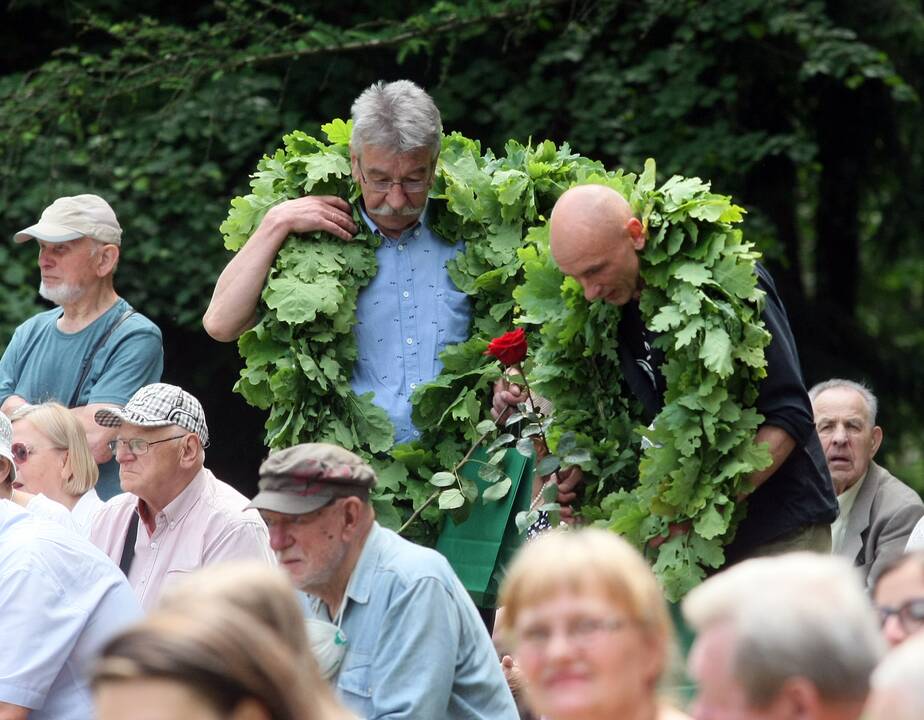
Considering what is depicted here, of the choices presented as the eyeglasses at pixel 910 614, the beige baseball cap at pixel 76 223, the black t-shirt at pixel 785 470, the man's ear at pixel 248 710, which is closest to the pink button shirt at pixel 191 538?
the black t-shirt at pixel 785 470

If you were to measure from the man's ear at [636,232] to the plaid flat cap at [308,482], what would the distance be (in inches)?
43.6

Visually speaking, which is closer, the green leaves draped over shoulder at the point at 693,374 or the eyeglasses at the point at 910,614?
the eyeglasses at the point at 910,614

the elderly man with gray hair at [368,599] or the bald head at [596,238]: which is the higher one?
the bald head at [596,238]

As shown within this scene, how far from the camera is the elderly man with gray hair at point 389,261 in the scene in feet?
17.1

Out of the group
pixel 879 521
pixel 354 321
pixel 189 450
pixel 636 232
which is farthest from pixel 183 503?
pixel 879 521

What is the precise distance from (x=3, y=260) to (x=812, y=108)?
495 centimetres

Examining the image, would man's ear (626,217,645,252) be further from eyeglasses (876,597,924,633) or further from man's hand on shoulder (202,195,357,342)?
eyeglasses (876,597,924,633)

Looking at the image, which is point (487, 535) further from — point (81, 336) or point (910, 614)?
point (910, 614)

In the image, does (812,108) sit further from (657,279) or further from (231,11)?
(657,279)

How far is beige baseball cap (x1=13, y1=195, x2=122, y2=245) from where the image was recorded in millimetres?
6355

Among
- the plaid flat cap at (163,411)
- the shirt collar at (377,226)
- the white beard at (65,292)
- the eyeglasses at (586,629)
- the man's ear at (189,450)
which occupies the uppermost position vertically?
the eyeglasses at (586,629)

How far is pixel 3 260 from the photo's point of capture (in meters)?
8.40

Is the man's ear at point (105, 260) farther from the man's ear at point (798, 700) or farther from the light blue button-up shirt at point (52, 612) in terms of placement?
the man's ear at point (798, 700)

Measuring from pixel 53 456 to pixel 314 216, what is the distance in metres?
1.37
